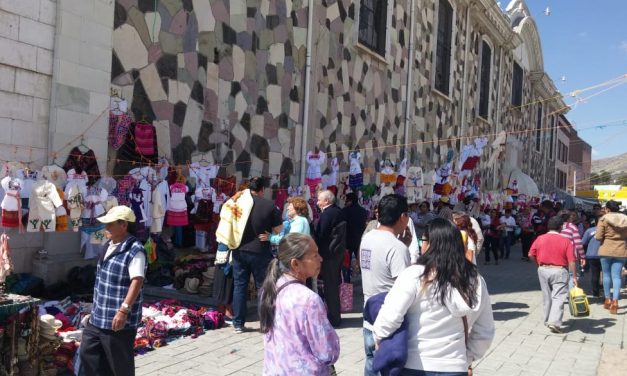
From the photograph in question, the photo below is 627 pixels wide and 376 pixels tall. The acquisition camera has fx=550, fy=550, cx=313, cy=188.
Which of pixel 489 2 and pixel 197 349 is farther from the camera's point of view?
pixel 489 2

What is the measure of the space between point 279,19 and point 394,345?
9001 millimetres

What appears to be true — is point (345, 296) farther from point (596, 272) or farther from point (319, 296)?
point (596, 272)

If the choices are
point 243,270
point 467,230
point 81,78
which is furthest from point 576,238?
point 81,78

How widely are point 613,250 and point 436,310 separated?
7085mm

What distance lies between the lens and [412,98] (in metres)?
16.1

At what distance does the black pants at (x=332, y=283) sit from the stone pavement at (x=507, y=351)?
9.7 inches

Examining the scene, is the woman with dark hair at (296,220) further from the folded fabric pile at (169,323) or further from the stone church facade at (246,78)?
the stone church facade at (246,78)

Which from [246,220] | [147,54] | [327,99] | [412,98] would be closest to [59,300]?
[246,220]

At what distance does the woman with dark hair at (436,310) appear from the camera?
275 cm

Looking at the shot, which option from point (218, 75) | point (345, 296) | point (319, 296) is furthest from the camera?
point (218, 75)

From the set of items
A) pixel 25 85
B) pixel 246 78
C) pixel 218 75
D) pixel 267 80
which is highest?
pixel 267 80

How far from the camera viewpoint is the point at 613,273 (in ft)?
28.2

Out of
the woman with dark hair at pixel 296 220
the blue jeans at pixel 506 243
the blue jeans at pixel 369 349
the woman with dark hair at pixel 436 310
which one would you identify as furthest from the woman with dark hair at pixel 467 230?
the blue jeans at pixel 506 243

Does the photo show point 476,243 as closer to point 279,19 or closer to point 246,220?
point 246,220
